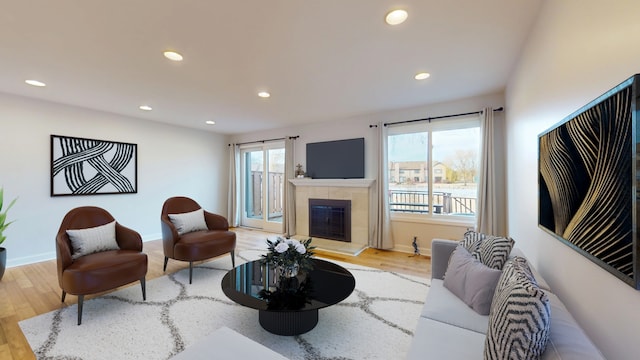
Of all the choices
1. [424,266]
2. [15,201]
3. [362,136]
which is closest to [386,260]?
[424,266]

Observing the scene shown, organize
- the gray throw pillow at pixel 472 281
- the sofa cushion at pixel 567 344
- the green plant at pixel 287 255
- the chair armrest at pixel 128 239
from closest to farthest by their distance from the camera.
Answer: the sofa cushion at pixel 567 344
the gray throw pillow at pixel 472 281
the green plant at pixel 287 255
the chair armrest at pixel 128 239

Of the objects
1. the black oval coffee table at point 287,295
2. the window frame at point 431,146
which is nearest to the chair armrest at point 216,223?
the black oval coffee table at point 287,295

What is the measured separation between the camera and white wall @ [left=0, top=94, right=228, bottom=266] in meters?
3.62

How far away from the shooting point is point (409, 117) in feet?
13.9

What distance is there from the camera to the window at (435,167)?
3.88m

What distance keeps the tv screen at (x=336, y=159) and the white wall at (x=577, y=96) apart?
267cm

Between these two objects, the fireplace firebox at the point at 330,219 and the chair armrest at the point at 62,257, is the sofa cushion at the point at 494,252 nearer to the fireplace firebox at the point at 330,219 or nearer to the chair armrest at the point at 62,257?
the fireplace firebox at the point at 330,219

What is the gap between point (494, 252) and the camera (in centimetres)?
179

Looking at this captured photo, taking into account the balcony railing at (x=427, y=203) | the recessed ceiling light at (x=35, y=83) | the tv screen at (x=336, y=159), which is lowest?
the balcony railing at (x=427, y=203)

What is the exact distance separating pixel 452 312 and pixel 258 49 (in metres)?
2.56

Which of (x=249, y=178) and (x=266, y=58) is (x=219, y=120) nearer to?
(x=249, y=178)

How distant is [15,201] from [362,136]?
5.34 m

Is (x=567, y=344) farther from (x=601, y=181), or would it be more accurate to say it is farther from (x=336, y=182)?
(x=336, y=182)

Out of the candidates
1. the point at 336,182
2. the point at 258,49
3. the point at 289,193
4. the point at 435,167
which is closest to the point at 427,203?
the point at 435,167
